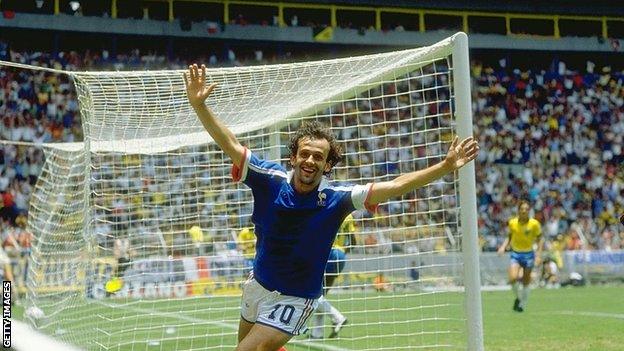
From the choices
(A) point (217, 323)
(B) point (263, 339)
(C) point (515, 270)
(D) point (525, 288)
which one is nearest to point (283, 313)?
(B) point (263, 339)

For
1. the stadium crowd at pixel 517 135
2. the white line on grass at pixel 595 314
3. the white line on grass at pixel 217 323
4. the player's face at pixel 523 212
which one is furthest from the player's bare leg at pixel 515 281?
the stadium crowd at pixel 517 135

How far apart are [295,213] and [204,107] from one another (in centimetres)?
83

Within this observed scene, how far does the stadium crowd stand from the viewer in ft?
90.9

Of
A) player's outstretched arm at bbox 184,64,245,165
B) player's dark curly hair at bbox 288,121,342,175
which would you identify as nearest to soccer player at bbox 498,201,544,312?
player's dark curly hair at bbox 288,121,342,175

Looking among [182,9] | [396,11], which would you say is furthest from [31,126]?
[396,11]

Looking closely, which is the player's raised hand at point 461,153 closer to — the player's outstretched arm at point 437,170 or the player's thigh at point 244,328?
the player's outstretched arm at point 437,170

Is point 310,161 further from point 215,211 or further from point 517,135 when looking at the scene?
point 517,135

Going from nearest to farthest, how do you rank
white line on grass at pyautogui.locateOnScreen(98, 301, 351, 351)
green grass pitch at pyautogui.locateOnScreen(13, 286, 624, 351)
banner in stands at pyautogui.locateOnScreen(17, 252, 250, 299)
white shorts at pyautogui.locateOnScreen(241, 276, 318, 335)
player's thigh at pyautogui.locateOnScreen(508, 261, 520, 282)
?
white shorts at pyautogui.locateOnScreen(241, 276, 318, 335) < green grass pitch at pyautogui.locateOnScreen(13, 286, 624, 351) < white line on grass at pyautogui.locateOnScreen(98, 301, 351, 351) < banner in stands at pyautogui.locateOnScreen(17, 252, 250, 299) < player's thigh at pyautogui.locateOnScreen(508, 261, 520, 282)

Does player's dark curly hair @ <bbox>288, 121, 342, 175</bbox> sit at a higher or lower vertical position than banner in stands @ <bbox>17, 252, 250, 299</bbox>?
higher

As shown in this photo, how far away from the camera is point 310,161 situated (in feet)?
18.8

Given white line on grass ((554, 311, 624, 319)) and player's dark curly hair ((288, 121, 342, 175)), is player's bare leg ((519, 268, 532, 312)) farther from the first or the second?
player's dark curly hair ((288, 121, 342, 175))

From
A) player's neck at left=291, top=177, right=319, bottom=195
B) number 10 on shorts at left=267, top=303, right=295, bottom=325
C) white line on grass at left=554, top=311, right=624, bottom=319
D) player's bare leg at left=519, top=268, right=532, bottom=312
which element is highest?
player's neck at left=291, top=177, right=319, bottom=195

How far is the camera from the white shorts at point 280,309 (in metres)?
5.67

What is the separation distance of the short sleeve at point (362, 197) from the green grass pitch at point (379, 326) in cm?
Result: 263
